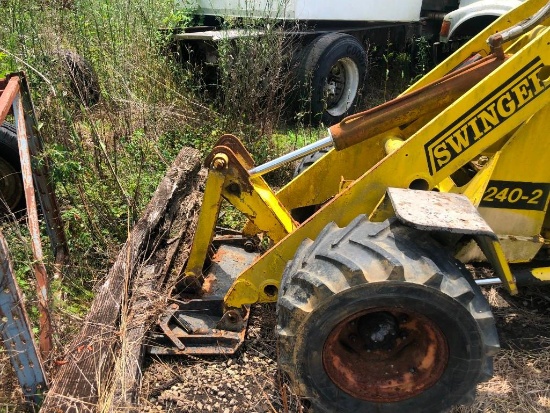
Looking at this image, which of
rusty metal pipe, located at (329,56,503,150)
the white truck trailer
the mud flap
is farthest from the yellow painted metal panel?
the white truck trailer

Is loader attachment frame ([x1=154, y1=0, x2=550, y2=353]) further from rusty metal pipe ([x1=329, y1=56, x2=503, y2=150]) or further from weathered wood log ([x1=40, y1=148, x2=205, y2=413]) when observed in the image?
weathered wood log ([x1=40, y1=148, x2=205, y2=413])

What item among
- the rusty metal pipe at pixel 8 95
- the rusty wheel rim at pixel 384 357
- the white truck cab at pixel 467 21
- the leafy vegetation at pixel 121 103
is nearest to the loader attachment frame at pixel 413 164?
the rusty wheel rim at pixel 384 357

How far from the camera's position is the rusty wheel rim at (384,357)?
7.86ft

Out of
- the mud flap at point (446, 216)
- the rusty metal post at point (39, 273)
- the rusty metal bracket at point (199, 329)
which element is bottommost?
the rusty metal bracket at point (199, 329)

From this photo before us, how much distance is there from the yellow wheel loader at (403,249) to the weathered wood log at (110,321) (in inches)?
10.5

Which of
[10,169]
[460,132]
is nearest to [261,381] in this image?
[460,132]

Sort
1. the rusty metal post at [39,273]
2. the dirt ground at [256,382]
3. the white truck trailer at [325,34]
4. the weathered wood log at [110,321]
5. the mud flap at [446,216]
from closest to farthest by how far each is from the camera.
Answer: the mud flap at [446,216], the weathered wood log at [110,321], the rusty metal post at [39,273], the dirt ground at [256,382], the white truck trailer at [325,34]

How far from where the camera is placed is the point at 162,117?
17.1ft

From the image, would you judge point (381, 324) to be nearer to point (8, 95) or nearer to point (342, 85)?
point (8, 95)

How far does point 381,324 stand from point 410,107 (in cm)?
117

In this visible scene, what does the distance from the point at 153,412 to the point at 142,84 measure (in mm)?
3690

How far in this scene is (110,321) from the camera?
2.82m

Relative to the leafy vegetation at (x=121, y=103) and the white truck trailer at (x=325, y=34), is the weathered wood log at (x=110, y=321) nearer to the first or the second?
the leafy vegetation at (x=121, y=103)

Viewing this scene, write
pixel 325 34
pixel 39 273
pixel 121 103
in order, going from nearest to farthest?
pixel 39 273
pixel 121 103
pixel 325 34
